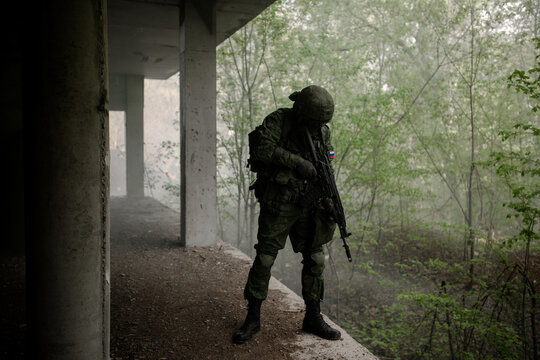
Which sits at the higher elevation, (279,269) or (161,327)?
(161,327)

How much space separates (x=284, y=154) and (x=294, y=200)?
14.6 inches

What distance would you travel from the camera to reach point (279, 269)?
1048 centimetres

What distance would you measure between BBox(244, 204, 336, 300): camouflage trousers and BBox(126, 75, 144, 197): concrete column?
405 inches

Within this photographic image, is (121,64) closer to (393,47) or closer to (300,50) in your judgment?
(300,50)

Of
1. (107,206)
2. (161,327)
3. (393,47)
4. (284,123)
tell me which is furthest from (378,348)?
(393,47)

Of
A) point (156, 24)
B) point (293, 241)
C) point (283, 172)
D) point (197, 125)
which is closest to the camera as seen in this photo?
point (283, 172)

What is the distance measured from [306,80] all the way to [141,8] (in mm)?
4113

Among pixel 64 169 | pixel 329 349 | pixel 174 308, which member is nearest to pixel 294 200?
pixel 329 349

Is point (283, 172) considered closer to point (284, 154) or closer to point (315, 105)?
point (284, 154)

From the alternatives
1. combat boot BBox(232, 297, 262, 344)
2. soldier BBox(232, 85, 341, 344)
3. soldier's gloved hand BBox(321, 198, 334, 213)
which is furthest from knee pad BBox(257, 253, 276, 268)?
soldier's gloved hand BBox(321, 198, 334, 213)

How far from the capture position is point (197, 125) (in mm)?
5867

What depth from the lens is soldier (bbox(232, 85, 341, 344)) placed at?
2980mm

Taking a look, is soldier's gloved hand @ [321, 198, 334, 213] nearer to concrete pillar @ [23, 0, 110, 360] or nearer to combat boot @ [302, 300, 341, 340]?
combat boot @ [302, 300, 341, 340]

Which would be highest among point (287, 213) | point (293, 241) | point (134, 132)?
point (134, 132)
